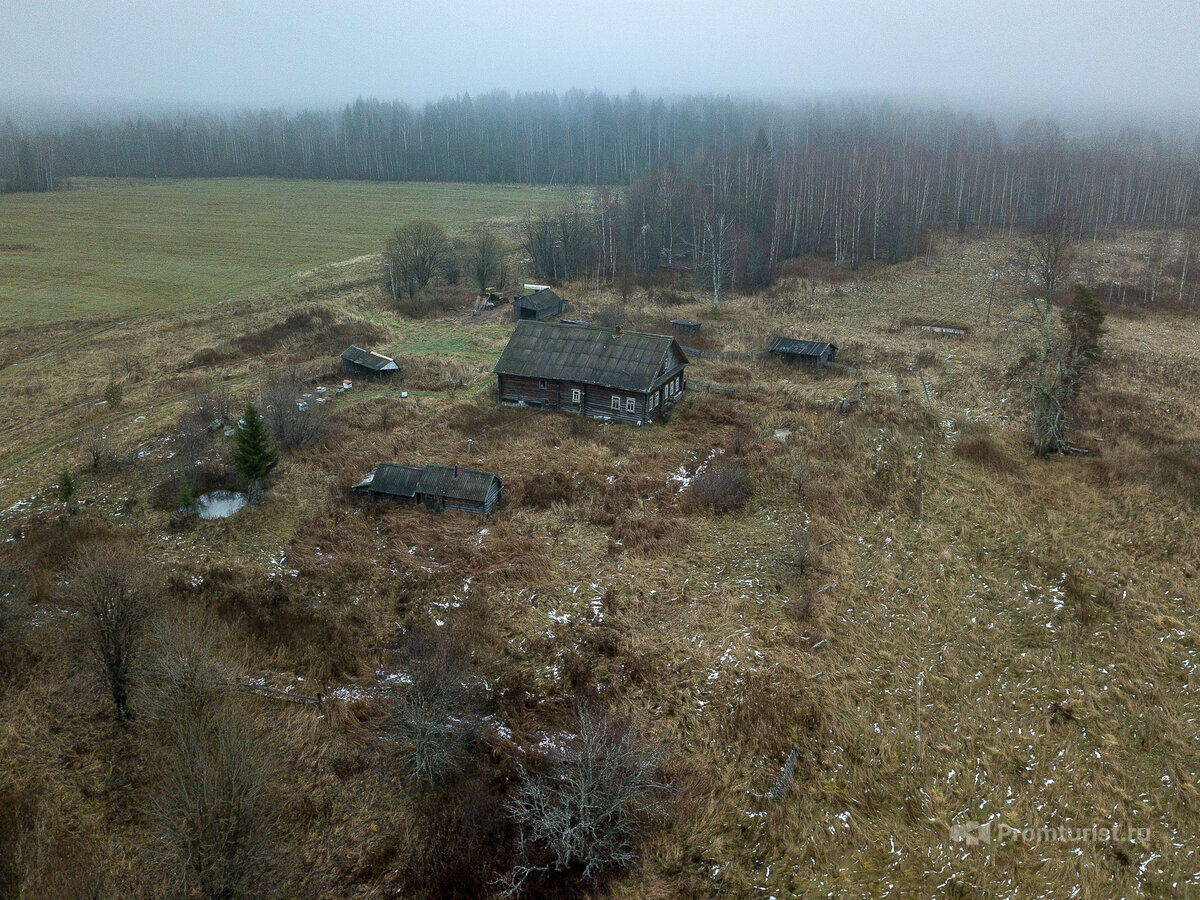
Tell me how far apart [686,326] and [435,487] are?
24758 mm

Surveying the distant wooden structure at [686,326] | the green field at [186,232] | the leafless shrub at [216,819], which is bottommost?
the leafless shrub at [216,819]

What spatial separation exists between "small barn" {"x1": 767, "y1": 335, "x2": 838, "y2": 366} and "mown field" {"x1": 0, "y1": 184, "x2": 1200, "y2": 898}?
4.06 m

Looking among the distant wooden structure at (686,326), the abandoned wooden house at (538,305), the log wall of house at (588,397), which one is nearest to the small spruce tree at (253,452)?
the log wall of house at (588,397)

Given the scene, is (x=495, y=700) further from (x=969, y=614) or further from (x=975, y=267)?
(x=975, y=267)

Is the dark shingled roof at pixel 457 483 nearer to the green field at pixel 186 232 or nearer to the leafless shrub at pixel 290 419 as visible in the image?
the leafless shrub at pixel 290 419

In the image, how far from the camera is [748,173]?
7669 centimetres

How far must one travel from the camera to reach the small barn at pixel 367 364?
38250 millimetres

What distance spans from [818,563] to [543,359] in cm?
1667

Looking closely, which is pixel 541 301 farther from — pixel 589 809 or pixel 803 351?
pixel 589 809

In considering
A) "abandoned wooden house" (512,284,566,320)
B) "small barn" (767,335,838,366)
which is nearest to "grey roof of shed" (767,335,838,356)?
"small barn" (767,335,838,366)

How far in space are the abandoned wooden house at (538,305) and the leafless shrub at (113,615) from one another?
34.0m

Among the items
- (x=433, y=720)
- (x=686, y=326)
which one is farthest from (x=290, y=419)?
(x=686, y=326)

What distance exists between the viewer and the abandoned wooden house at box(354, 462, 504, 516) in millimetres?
25453

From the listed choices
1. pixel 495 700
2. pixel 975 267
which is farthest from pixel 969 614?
pixel 975 267
